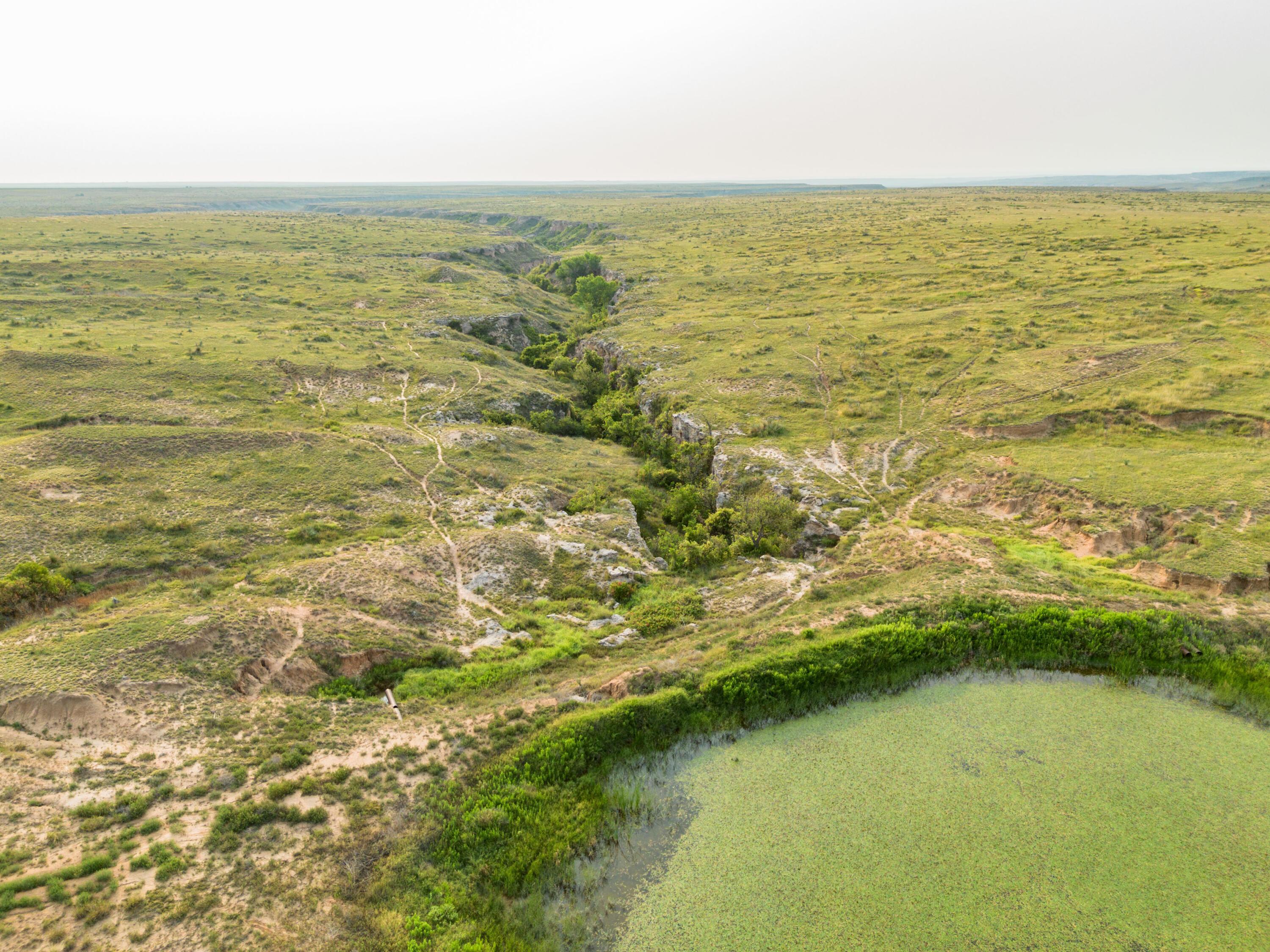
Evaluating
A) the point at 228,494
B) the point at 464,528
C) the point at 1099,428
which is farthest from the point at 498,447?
the point at 1099,428

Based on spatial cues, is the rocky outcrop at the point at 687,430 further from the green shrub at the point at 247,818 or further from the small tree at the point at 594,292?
the small tree at the point at 594,292

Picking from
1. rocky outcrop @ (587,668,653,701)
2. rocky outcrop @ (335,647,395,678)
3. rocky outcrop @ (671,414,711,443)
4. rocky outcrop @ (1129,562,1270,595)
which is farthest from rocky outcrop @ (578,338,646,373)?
rocky outcrop @ (1129,562,1270,595)

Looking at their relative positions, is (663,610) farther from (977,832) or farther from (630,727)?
(977,832)

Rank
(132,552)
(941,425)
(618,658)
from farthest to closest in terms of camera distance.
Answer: (941,425), (132,552), (618,658)

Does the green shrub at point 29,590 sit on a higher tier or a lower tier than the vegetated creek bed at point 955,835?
higher

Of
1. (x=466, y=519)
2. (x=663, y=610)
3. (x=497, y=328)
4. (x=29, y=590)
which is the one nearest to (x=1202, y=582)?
(x=663, y=610)

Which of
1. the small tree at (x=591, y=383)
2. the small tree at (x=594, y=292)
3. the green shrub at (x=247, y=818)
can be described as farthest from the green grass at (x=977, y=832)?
the small tree at (x=594, y=292)

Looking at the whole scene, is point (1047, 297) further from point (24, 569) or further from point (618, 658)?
point (24, 569)
